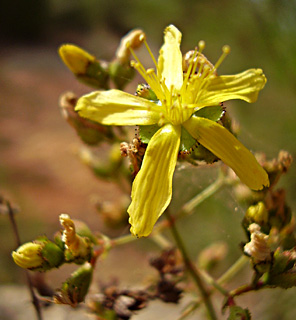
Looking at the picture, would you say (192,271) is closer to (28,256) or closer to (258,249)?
(258,249)

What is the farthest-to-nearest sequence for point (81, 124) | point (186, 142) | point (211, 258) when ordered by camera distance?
1. point (211, 258)
2. point (81, 124)
3. point (186, 142)

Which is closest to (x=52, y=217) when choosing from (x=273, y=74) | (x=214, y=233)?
(x=214, y=233)

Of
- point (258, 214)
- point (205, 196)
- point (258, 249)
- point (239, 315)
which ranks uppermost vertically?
point (205, 196)

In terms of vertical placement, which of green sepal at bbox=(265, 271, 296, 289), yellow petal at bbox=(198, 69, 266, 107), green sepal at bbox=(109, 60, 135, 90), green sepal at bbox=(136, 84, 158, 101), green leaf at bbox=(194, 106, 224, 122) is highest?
green sepal at bbox=(109, 60, 135, 90)

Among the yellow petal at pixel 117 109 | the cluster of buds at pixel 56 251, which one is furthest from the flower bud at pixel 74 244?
the yellow petal at pixel 117 109

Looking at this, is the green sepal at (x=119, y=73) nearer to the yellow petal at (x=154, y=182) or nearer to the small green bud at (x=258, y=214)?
the yellow petal at (x=154, y=182)

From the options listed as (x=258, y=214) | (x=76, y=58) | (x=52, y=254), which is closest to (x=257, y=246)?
(x=258, y=214)

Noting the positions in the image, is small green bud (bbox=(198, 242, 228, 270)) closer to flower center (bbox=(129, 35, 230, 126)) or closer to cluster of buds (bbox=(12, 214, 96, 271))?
cluster of buds (bbox=(12, 214, 96, 271))

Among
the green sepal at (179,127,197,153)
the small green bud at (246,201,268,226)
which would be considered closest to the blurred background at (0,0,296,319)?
the small green bud at (246,201,268,226)
